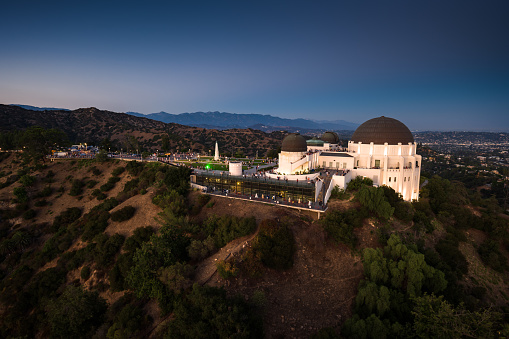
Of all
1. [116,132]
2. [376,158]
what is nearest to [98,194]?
[376,158]

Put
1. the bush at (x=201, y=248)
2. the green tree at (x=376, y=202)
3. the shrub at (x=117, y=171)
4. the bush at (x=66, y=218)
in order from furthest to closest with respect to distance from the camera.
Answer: the shrub at (x=117, y=171)
the bush at (x=66, y=218)
the green tree at (x=376, y=202)
the bush at (x=201, y=248)

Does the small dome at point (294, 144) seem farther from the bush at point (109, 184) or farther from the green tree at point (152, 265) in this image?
the bush at point (109, 184)

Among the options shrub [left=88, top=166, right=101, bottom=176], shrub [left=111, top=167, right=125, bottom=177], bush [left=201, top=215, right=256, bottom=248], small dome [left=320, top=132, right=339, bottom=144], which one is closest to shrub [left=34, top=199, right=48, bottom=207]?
shrub [left=88, top=166, right=101, bottom=176]

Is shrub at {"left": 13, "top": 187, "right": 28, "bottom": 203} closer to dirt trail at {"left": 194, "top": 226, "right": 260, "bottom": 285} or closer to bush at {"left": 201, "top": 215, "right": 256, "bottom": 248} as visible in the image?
bush at {"left": 201, "top": 215, "right": 256, "bottom": 248}

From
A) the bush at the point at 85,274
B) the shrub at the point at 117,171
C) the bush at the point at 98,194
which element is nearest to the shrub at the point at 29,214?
the bush at the point at 98,194

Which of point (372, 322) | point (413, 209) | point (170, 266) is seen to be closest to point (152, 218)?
point (170, 266)

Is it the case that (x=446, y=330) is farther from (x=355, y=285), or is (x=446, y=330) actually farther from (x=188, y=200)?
(x=188, y=200)

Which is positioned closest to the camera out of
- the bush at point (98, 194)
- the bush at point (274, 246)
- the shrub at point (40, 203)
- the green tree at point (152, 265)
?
the green tree at point (152, 265)
